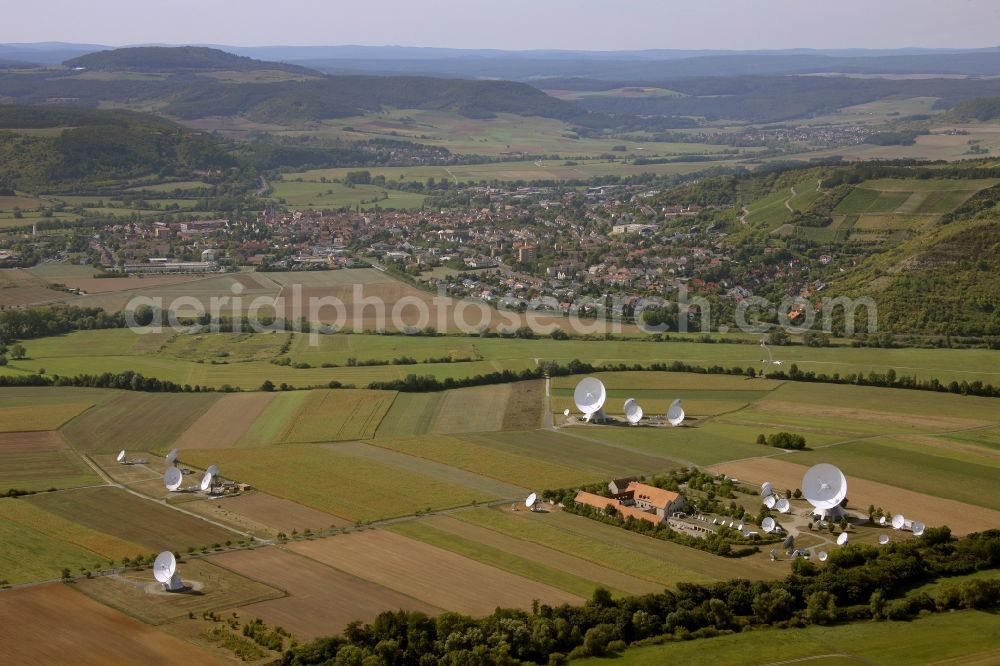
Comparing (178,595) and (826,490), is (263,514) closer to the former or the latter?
(178,595)

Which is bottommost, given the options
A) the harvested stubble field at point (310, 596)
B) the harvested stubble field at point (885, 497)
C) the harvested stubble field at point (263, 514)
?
the harvested stubble field at point (885, 497)

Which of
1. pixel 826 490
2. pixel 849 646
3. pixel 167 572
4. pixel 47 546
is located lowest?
pixel 849 646

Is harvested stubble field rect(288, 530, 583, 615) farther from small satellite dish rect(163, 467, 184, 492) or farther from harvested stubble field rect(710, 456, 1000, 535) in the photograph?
harvested stubble field rect(710, 456, 1000, 535)

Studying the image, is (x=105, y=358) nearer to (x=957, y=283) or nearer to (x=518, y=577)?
(x=518, y=577)

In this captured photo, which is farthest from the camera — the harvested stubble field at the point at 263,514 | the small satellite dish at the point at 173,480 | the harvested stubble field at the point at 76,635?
the small satellite dish at the point at 173,480

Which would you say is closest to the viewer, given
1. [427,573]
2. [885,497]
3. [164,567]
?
[164,567]

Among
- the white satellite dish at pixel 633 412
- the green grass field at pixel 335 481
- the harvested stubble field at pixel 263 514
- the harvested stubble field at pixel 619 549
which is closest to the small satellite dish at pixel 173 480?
the harvested stubble field at pixel 263 514

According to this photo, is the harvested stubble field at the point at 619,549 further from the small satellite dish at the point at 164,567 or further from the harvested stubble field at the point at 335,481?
the small satellite dish at the point at 164,567

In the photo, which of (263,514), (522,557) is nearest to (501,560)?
(522,557)
